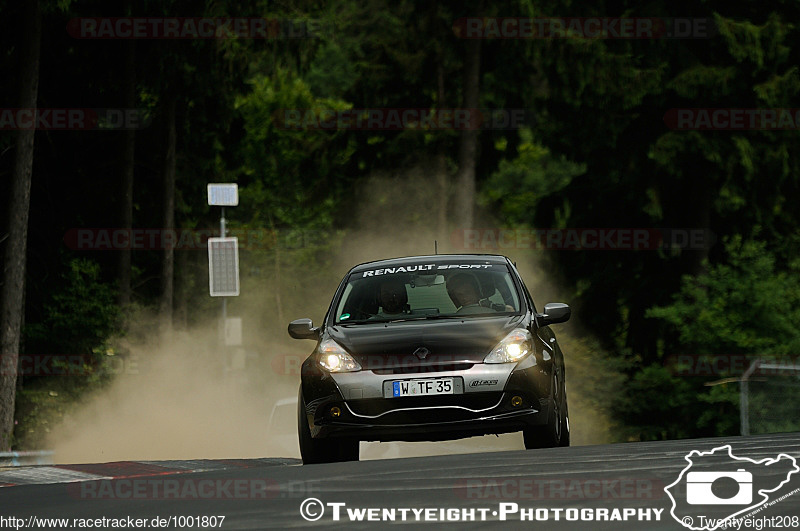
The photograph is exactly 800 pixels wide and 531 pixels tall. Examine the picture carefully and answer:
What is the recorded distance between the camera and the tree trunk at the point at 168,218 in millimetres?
40375

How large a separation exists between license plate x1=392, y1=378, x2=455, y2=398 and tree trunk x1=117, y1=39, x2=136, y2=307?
25499mm

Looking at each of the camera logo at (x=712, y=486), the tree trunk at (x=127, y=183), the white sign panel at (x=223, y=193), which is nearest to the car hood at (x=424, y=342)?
the camera logo at (x=712, y=486)

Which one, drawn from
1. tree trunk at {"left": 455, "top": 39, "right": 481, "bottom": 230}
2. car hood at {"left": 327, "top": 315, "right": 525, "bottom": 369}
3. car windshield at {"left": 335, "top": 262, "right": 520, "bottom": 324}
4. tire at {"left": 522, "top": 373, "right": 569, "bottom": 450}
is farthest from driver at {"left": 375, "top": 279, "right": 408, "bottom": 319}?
tree trunk at {"left": 455, "top": 39, "right": 481, "bottom": 230}

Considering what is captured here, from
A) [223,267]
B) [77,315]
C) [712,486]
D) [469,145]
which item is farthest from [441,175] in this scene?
[712,486]

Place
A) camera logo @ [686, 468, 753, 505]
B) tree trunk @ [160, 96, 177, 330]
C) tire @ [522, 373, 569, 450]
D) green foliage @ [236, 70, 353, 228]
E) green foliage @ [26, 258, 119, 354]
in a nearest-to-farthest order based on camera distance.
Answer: camera logo @ [686, 468, 753, 505], tire @ [522, 373, 569, 450], green foliage @ [26, 258, 119, 354], tree trunk @ [160, 96, 177, 330], green foliage @ [236, 70, 353, 228]

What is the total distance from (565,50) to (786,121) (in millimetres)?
5807

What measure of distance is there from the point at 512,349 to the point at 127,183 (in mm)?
26881

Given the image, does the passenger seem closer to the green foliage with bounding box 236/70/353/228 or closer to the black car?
the black car

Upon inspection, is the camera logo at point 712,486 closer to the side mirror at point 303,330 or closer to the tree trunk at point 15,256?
the side mirror at point 303,330

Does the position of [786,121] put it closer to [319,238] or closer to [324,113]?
[324,113]

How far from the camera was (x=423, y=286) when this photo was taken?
12992 millimetres

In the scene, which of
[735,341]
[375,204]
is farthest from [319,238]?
[735,341]

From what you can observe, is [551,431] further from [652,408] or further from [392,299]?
[652,408]

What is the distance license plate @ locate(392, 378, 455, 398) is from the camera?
437 inches
